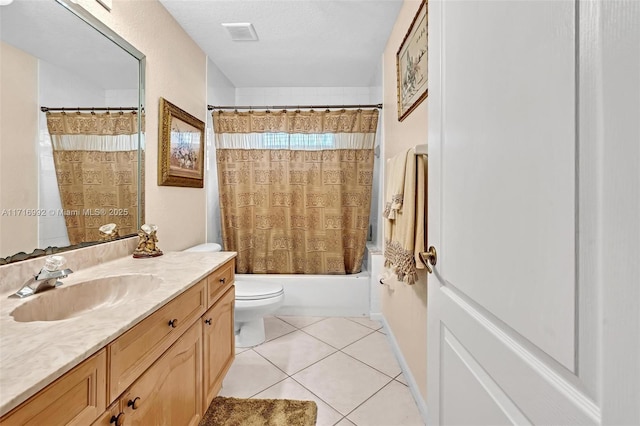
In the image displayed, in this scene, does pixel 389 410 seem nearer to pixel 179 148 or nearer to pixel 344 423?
pixel 344 423

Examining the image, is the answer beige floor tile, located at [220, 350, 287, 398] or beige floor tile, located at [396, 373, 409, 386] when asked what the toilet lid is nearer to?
beige floor tile, located at [220, 350, 287, 398]

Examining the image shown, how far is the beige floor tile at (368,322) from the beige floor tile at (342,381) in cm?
56

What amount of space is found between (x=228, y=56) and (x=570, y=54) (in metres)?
2.69

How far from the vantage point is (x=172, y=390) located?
104cm

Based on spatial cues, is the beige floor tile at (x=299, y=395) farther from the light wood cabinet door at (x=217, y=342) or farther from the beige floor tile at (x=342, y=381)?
the light wood cabinet door at (x=217, y=342)

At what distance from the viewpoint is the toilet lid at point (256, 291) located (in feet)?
6.58

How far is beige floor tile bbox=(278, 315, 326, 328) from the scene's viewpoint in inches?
98.6

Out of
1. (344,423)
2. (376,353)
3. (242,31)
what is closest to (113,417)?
(344,423)

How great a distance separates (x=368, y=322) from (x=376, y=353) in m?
0.52

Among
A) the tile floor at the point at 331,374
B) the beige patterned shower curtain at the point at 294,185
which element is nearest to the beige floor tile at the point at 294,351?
the tile floor at the point at 331,374

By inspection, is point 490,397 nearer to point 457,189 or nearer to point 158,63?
point 457,189

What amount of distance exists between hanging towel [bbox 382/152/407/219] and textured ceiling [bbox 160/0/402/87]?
3.70 feet

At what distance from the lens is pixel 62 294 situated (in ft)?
3.39

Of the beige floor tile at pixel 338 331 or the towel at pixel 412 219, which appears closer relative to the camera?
the towel at pixel 412 219
